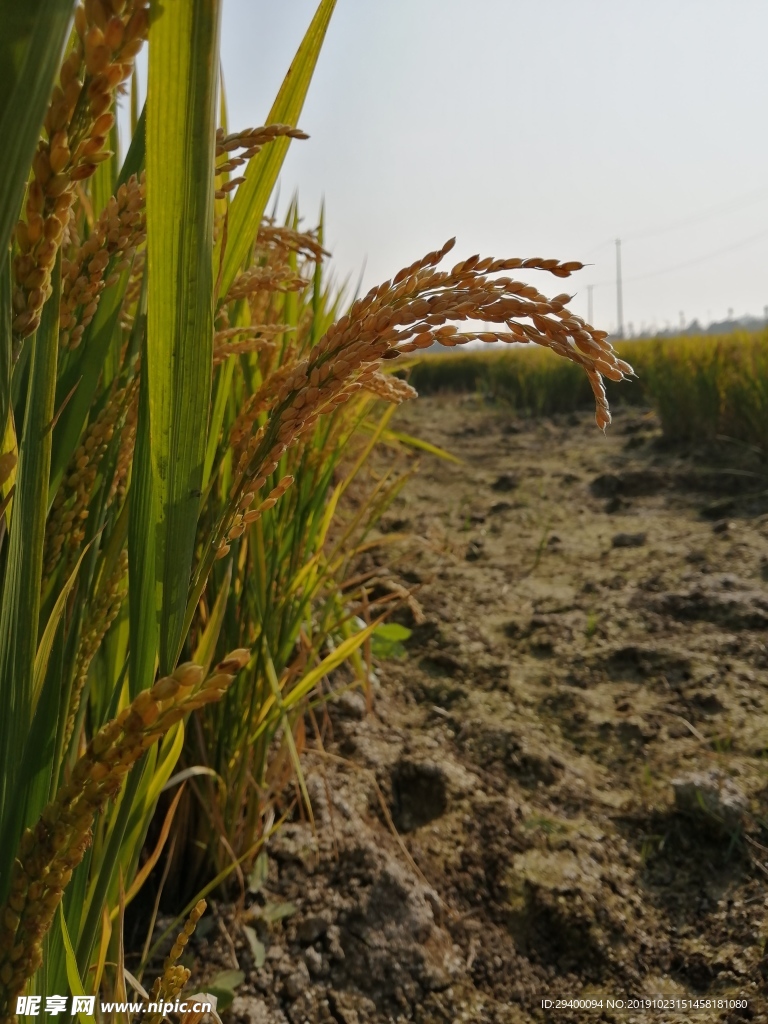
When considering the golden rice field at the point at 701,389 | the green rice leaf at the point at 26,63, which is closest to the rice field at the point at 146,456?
the green rice leaf at the point at 26,63

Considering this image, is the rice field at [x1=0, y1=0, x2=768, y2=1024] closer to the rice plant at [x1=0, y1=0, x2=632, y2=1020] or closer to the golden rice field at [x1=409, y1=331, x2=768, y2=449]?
the rice plant at [x1=0, y1=0, x2=632, y2=1020]

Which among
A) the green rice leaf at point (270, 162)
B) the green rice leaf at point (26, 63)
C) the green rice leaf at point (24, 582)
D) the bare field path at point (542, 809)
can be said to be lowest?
the bare field path at point (542, 809)

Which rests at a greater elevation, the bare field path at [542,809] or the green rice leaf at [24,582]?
the green rice leaf at [24,582]

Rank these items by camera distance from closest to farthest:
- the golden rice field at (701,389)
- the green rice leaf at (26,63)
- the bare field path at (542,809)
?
1. the green rice leaf at (26,63)
2. the bare field path at (542,809)
3. the golden rice field at (701,389)

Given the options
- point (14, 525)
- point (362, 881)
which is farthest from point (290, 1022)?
point (14, 525)

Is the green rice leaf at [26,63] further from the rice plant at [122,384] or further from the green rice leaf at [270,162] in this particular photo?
the green rice leaf at [270,162]

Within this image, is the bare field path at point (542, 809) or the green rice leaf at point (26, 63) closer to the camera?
the green rice leaf at point (26, 63)

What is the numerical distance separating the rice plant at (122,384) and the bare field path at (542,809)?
601 millimetres

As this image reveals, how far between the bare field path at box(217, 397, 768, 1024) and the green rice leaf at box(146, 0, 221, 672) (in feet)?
3.11

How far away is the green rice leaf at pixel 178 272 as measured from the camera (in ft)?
1.04

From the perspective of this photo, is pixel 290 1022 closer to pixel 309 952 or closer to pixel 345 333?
pixel 309 952

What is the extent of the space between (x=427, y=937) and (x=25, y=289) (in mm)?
1243

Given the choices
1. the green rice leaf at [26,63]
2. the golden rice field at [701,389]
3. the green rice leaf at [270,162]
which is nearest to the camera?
the green rice leaf at [26,63]

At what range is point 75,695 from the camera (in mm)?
565
